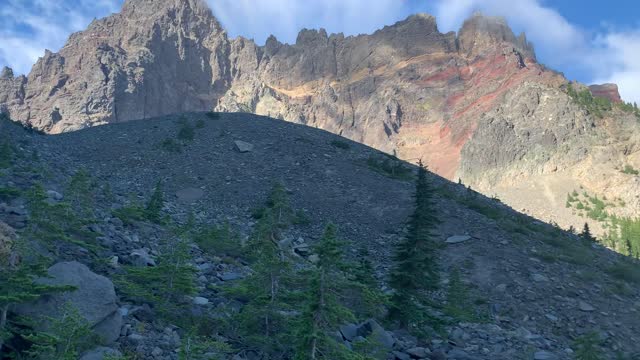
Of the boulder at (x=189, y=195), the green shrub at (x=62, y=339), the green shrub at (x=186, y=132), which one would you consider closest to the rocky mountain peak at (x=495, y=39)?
the green shrub at (x=186, y=132)

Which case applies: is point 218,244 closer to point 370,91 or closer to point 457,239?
point 457,239

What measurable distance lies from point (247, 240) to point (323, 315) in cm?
1505

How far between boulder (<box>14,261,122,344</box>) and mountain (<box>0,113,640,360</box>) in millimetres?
37

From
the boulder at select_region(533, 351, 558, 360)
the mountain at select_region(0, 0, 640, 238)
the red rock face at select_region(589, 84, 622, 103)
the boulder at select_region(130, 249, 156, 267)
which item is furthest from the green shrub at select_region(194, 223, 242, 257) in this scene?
the red rock face at select_region(589, 84, 622, 103)

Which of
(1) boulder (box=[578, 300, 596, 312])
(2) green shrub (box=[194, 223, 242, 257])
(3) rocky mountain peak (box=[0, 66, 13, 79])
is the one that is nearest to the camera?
(1) boulder (box=[578, 300, 596, 312])

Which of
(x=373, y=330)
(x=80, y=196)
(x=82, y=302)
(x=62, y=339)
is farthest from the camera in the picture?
(x=80, y=196)

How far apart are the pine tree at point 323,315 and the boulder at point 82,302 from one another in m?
4.25

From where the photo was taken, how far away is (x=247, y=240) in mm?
24531

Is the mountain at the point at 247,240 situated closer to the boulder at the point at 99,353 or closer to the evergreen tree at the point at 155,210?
the boulder at the point at 99,353

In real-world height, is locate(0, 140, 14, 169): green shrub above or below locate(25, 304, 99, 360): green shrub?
above

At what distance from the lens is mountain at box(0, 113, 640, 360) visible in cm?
1222

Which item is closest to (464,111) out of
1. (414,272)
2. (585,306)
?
(585,306)

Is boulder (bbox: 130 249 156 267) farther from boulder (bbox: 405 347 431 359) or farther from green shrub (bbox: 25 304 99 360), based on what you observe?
boulder (bbox: 405 347 431 359)

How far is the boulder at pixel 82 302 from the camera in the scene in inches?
391
